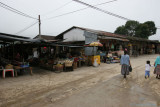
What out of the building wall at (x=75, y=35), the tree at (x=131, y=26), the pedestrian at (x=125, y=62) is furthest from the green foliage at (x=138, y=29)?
the pedestrian at (x=125, y=62)

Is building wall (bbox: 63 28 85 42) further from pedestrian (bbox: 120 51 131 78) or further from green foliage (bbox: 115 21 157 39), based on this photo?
green foliage (bbox: 115 21 157 39)

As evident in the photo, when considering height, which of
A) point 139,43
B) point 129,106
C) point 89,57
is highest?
point 139,43

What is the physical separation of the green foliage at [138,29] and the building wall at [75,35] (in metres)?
31.5

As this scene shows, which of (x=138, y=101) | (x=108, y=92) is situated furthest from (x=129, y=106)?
(x=108, y=92)

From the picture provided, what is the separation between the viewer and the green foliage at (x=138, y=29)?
127ft

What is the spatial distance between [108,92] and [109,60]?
382 inches

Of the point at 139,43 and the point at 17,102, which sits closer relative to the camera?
the point at 17,102

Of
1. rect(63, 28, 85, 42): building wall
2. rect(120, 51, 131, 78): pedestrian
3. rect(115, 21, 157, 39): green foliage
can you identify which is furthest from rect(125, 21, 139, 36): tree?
rect(120, 51, 131, 78): pedestrian

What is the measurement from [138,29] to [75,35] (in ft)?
106

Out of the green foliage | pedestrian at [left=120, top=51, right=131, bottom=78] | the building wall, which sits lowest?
pedestrian at [left=120, top=51, right=131, bottom=78]

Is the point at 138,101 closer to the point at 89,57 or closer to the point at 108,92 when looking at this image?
the point at 108,92

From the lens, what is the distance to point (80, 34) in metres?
16.2

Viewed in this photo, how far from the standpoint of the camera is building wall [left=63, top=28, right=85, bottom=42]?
52.5ft

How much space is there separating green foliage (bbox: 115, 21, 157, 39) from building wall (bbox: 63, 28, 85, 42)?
103 ft
